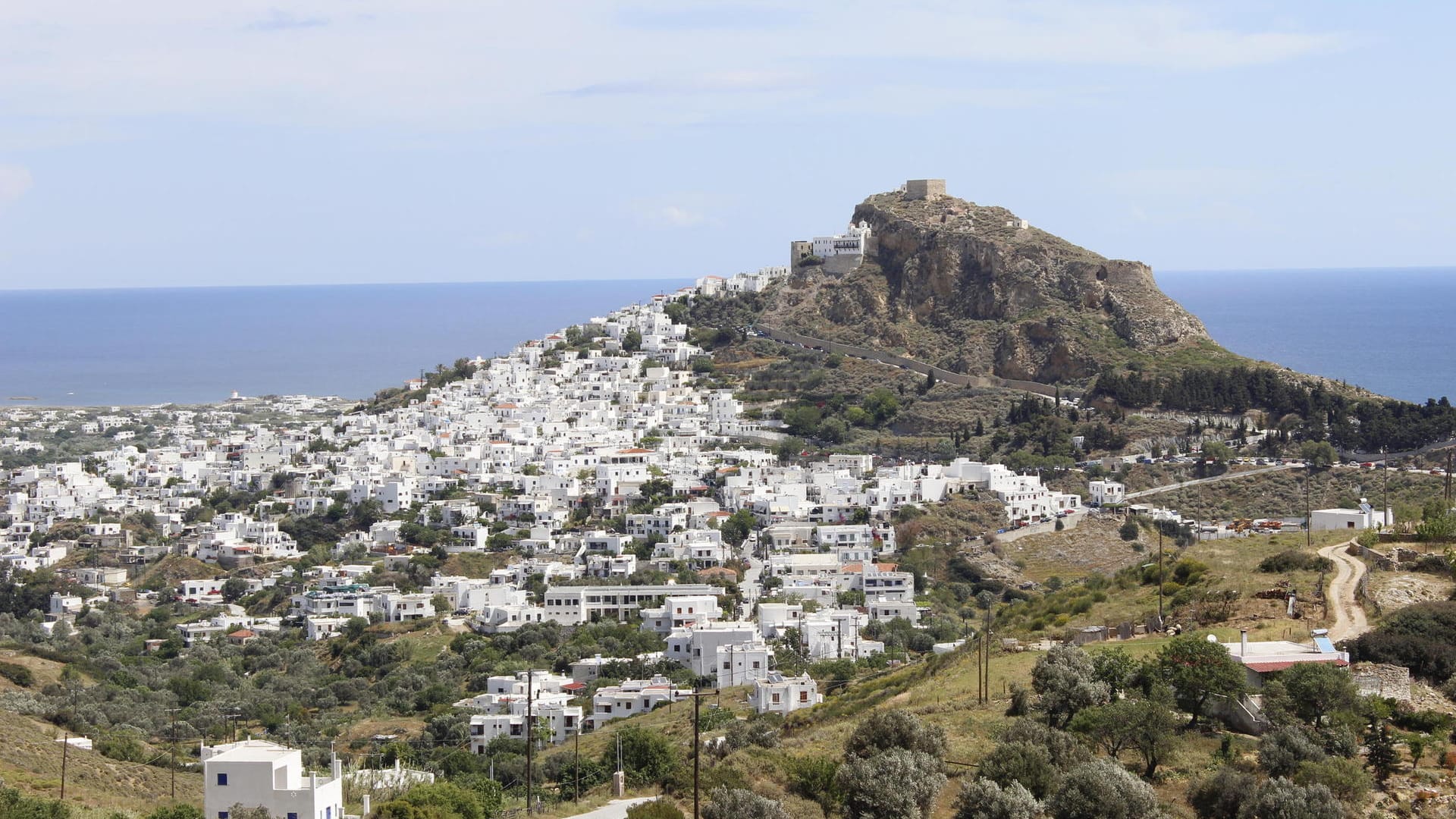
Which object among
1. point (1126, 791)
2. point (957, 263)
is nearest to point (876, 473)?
point (957, 263)

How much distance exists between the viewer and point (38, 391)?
108m

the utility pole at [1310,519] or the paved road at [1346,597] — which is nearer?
the paved road at [1346,597]

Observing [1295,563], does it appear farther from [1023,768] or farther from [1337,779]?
[1023,768]

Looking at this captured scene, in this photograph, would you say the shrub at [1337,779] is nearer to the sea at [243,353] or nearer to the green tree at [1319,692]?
the green tree at [1319,692]

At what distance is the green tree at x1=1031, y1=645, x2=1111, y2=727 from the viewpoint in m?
17.0

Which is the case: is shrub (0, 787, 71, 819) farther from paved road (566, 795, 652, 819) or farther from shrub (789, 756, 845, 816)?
shrub (789, 756, 845, 816)

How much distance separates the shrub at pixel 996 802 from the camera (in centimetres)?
1426

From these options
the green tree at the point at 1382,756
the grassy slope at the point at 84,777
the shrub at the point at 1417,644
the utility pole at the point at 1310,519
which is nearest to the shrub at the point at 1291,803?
the green tree at the point at 1382,756

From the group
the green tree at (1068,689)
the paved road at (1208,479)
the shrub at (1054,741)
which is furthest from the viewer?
the paved road at (1208,479)

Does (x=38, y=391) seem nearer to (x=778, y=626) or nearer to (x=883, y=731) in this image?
(x=778, y=626)

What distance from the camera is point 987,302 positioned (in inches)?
2421

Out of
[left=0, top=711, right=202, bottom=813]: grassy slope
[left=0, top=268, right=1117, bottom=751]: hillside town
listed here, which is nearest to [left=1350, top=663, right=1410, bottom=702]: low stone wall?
[left=0, top=268, right=1117, bottom=751]: hillside town

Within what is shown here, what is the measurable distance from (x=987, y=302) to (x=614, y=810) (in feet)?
152

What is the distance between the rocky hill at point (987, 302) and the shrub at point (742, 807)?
Answer: 143ft
